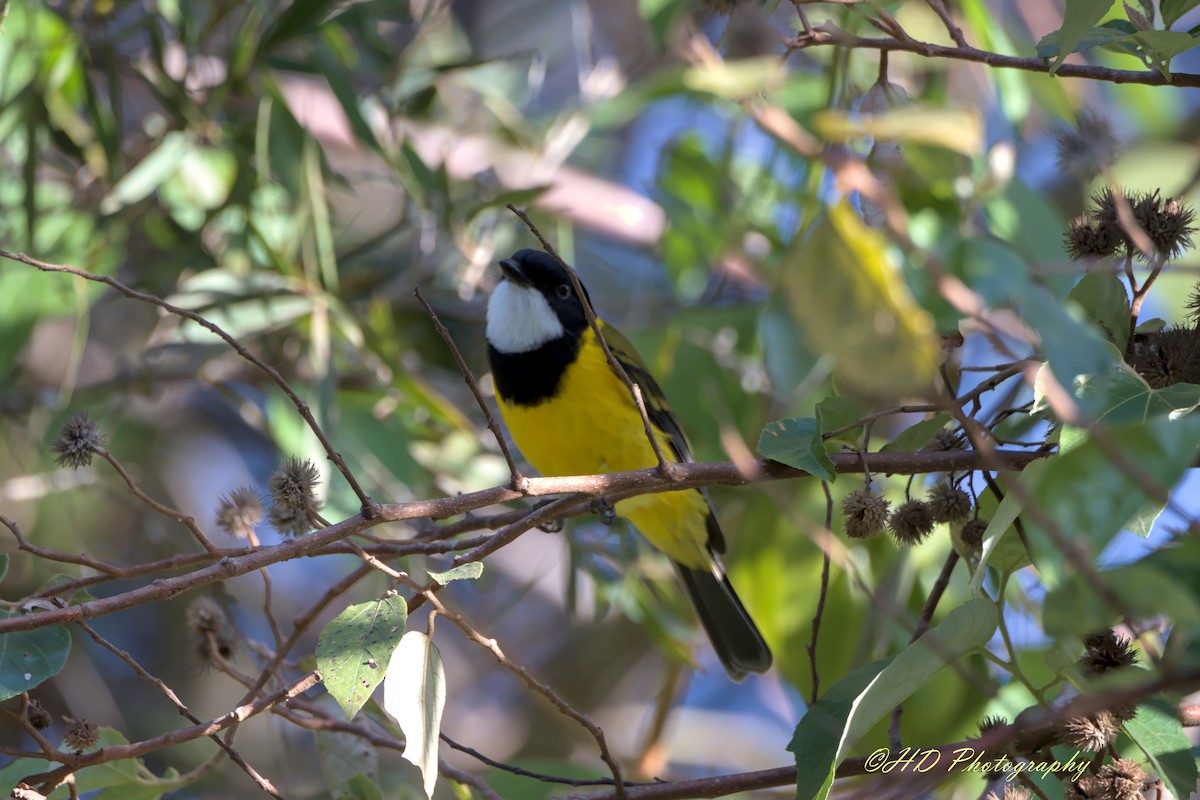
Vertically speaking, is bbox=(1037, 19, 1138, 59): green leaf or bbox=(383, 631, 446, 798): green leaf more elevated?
bbox=(1037, 19, 1138, 59): green leaf

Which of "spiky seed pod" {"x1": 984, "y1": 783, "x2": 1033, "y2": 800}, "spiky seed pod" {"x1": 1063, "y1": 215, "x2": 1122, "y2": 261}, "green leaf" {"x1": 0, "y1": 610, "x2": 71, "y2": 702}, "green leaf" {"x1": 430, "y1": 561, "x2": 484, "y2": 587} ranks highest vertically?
"spiky seed pod" {"x1": 1063, "y1": 215, "x2": 1122, "y2": 261}

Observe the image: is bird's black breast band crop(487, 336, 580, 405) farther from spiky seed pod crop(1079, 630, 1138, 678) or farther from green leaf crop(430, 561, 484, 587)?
spiky seed pod crop(1079, 630, 1138, 678)

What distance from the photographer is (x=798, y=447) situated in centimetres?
194

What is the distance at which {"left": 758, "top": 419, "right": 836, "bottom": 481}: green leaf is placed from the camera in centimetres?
186

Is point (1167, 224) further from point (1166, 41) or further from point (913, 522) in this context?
point (913, 522)

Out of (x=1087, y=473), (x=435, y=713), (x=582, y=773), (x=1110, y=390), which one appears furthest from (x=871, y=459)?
(x=582, y=773)

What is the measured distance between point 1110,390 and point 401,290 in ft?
10.8

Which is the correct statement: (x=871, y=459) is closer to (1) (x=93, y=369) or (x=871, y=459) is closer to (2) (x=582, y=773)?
(2) (x=582, y=773)

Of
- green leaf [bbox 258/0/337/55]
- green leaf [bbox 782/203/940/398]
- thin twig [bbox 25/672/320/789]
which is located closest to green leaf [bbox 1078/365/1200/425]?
green leaf [bbox 782/203/940/398]

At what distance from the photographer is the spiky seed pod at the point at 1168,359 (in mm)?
1827

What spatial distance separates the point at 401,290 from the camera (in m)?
4.48

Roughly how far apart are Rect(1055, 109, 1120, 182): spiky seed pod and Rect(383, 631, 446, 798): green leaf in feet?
5.02

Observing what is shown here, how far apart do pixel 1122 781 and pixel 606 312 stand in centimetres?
437

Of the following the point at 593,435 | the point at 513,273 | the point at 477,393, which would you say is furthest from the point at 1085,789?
the point at 513,273
